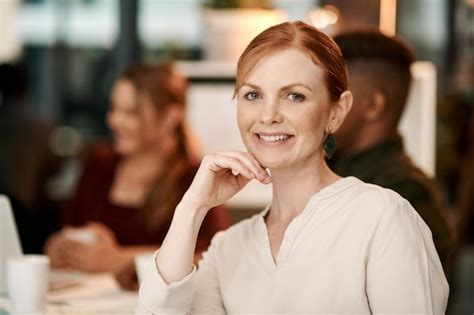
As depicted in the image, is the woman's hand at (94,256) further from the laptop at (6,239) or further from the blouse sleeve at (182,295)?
the blouse sleeve at (182,295)

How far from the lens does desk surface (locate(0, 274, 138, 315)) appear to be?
2232 millimetres

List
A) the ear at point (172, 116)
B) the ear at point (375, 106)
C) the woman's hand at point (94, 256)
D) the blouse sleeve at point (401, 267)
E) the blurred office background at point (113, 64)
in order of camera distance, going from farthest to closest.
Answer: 1. the blurred office background at point (113, 64)
2. the ear at point (172, 116)
3. the woman's hand at point (94, 256)
4. the ear at point (375, 106)
5. the blouse sleeve at point (401, 267)

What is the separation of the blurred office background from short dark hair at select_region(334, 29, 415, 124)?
1397mm

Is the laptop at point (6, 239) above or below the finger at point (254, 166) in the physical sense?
below

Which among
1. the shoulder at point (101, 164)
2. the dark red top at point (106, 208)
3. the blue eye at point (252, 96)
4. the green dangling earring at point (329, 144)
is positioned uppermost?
the blue eye at point (252, 96)

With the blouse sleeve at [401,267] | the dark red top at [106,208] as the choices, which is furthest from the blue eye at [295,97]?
the dark red top at [106,208]

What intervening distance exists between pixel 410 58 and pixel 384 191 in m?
0.96

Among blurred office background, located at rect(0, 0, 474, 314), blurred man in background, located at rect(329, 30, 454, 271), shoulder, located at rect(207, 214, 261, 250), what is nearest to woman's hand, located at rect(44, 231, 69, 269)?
blurred man in background, located at rect(329, 30, 454, 271)

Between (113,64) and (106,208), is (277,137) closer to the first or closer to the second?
(106,208)

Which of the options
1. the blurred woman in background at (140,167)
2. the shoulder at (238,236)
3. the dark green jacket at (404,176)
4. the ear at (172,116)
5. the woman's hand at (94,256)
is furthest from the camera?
the ear at (172,116)

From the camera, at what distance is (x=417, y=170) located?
2414mm

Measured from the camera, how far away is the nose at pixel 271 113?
1.68m

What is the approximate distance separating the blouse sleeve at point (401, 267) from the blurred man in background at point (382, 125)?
65 centimetres

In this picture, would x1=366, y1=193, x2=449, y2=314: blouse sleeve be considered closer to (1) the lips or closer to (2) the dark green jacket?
(1) the lips
